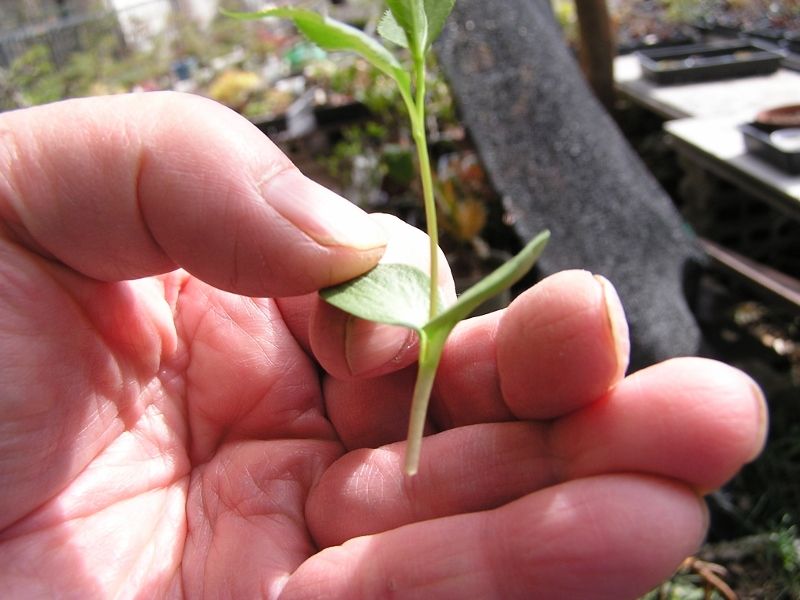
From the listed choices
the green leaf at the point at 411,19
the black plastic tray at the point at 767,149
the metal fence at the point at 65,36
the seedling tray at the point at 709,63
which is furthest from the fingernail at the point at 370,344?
the metal fence at the point at 65,36

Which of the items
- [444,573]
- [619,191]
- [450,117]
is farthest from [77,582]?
[450,117]

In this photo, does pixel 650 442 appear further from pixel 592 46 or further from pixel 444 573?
pixel 592 46

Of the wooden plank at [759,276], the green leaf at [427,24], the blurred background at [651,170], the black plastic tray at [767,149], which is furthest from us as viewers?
the wooden plank at [759,276]

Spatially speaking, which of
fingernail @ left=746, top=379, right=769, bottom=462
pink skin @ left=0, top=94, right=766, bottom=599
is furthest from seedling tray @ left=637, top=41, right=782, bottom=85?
fingernail @ left=746, top=379, right=769, bottom=462

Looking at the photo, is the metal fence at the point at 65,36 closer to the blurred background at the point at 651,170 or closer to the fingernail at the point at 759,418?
the blurred background at the point at 651,170

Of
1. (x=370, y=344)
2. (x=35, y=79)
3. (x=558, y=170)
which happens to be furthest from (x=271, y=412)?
(x=35, y=79)

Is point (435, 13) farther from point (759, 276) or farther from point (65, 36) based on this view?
point (65, 36)
